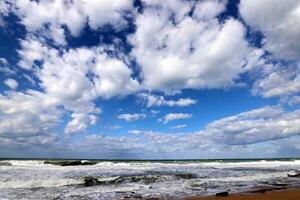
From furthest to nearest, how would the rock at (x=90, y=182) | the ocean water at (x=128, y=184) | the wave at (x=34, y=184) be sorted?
the rock at (x=90, y=182), the wave at (x=34, y=184), the ocean water at (x=128, y=184)

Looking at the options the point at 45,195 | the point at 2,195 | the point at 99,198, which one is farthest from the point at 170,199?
the point at 2,195

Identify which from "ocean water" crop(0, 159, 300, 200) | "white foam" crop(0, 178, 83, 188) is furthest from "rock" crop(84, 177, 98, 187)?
"white foam" crop(0, 178, 83, 188)

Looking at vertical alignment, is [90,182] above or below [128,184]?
above

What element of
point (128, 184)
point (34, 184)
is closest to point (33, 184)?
point (34, 184)

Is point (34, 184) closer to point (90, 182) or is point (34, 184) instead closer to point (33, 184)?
point (33, 184)

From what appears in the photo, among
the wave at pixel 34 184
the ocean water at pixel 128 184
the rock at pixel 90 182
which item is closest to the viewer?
the ocean water at pixel 128 184

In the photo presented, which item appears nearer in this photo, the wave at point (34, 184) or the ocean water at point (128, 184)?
the ocean water at point (128, 184)

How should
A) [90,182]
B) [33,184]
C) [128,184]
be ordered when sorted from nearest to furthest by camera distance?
[33,184]
[128,184]
[90,182]

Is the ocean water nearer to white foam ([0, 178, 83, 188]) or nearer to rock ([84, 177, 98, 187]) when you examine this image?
white foam ([0, 178, 83, 188])

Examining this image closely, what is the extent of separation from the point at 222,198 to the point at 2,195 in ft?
35.5

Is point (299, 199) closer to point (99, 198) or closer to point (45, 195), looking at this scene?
point (99, 198)

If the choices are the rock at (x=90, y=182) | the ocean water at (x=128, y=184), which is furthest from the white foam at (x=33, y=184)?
the rock at (x=90, y=182)

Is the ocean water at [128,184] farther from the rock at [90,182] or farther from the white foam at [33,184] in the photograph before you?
the rock at [90,182]

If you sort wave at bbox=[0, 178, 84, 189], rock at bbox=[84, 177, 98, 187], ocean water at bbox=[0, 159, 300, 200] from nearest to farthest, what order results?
ocean water at bbox=[0, 159, 300, 200]
wave at bbox=[0, 178, 84, 189]
rock at bbox=[84, 177, 98, 187]
